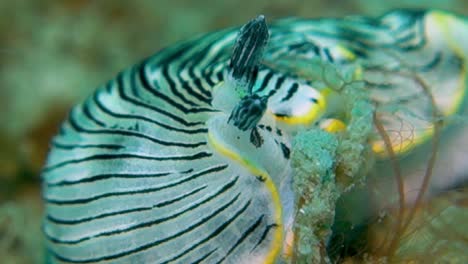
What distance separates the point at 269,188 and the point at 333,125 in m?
0.34

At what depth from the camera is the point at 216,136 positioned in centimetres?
172

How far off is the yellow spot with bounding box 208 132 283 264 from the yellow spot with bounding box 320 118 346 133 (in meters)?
0.30

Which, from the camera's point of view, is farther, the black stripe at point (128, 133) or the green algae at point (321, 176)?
the black stripe at point (128, 133)

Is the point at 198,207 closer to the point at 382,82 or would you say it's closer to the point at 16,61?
the point at 382,82

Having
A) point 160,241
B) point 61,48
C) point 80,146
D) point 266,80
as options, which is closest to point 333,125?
point 266,80

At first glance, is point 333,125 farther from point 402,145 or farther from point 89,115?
point 89,115

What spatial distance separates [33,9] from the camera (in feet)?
13.3

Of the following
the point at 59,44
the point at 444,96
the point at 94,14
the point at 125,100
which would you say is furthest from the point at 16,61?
the point at 444,96

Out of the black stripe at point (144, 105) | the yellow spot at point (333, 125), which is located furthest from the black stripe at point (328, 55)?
the black stripe at point (144, 105)

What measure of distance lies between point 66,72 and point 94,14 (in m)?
0.48

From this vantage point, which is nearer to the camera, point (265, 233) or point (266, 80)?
point (265, 233)

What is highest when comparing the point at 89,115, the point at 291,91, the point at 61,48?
the point at 61,48

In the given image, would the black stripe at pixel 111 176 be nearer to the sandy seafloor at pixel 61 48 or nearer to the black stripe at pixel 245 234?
the black stripe at pixel 245 234

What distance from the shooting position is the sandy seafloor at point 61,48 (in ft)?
12.9
